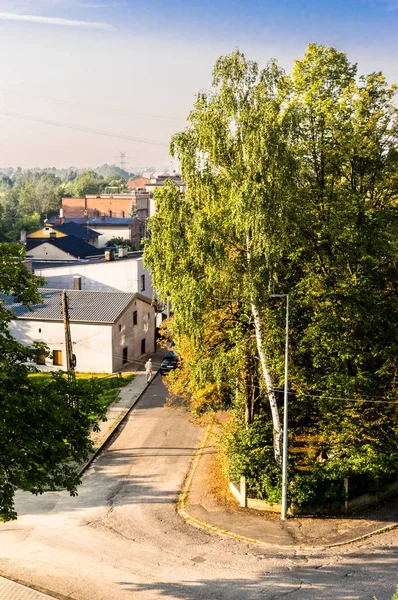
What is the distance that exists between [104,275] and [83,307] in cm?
873

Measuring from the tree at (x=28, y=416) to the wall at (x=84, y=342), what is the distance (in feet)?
82.5

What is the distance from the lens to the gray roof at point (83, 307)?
44.5 m

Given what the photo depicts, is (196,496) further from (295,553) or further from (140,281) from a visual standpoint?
(140,281)

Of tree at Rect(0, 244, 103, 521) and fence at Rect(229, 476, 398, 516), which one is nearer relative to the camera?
tree at Rect(0, 244, 103, 521)

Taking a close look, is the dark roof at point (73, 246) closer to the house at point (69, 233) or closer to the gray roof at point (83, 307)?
the house at point (69, 233)

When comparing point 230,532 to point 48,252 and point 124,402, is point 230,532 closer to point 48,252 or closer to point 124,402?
point 124,402

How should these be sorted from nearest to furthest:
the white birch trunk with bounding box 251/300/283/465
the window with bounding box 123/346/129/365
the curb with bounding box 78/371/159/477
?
the white birch trunk with bounding box 251/300/283/465 → the curb with bounding box 78/371/159/477 → the window with bounding box 123/346/129/365

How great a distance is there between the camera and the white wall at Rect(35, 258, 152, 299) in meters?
53.1

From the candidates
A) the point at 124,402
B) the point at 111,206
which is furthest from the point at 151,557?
the point at 111,206

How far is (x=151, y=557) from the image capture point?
68.7ft

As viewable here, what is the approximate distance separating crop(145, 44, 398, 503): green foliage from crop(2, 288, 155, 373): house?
18.9 meters

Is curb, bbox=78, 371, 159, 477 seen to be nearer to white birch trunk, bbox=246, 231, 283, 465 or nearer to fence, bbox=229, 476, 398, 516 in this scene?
fence, bbox=229, 476, 398, 516

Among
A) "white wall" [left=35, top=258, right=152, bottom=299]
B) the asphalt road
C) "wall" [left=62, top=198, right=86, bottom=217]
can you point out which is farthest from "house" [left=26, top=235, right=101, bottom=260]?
"wall" [left=62, top=198, right=86, bottom=217]

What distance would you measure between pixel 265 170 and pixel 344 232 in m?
3.75
